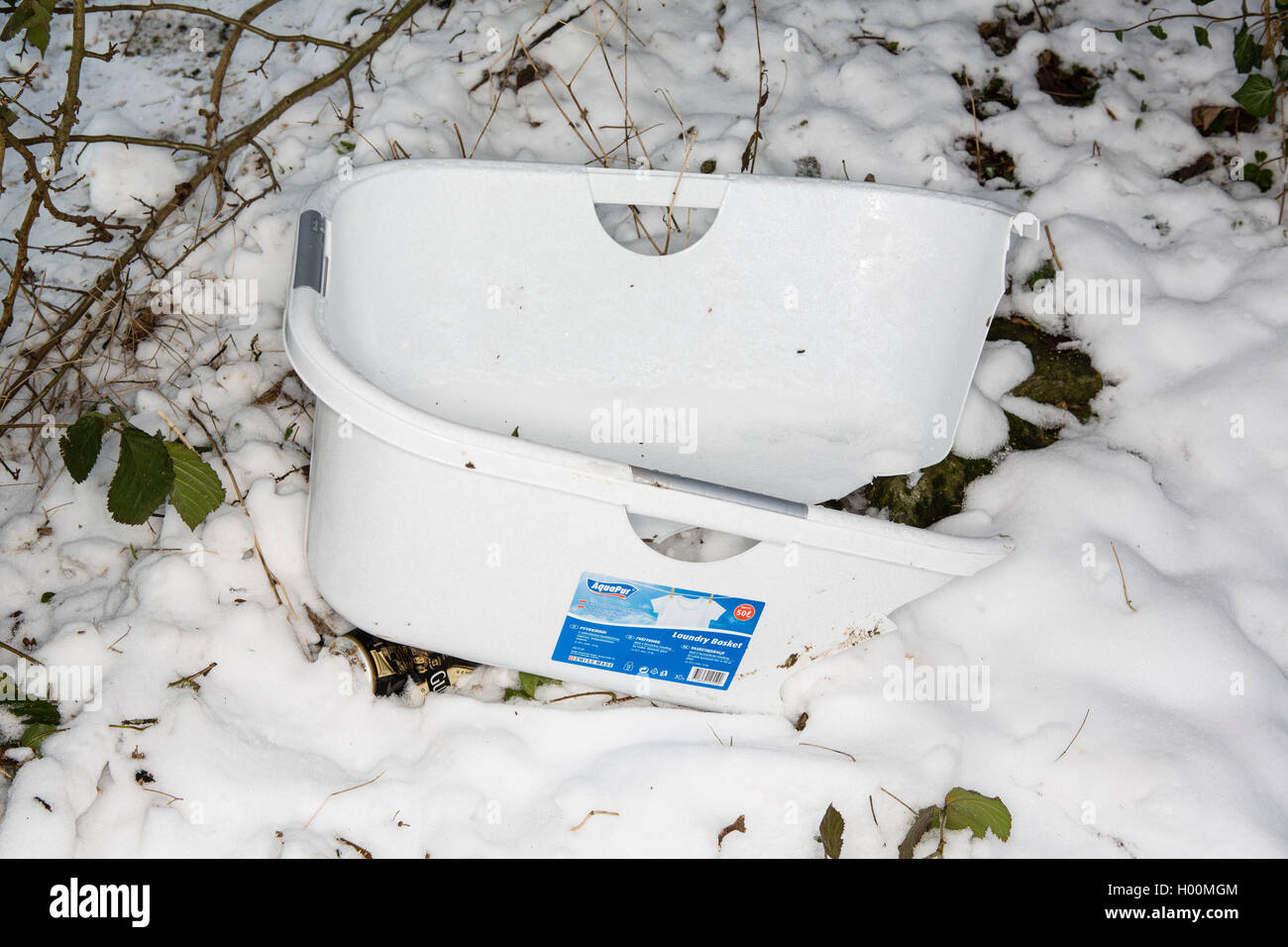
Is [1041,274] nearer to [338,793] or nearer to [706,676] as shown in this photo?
[706,676]

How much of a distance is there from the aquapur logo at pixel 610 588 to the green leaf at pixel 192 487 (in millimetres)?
503

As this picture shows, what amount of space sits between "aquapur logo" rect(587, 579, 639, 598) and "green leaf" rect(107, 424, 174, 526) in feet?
1.62

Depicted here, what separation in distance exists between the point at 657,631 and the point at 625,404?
527mm

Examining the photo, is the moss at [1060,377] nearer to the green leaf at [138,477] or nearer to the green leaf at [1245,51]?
the green leaf at [1245,51]

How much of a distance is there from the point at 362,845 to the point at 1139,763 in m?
0.87

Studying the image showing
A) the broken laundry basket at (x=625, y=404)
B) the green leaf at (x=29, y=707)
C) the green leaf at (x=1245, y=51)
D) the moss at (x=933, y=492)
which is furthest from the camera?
the green leaf at (x=1245, y=51)

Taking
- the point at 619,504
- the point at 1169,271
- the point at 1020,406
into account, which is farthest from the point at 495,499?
the point at 1169,271

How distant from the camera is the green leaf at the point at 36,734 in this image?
1.06 meters

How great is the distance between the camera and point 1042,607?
1.20 meters

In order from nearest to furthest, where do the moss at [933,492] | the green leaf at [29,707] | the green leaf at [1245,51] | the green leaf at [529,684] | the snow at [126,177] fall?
the green leaf at [29,707] < the green leaf at [529,684] < the moss at [933,492] < the green leaf at [1245,51] < the snow at [126,177]
